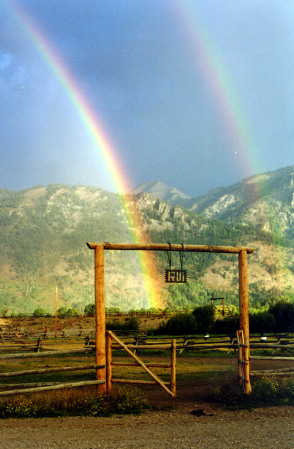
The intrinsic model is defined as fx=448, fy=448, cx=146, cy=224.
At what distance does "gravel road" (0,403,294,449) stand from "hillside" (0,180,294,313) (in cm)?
11191

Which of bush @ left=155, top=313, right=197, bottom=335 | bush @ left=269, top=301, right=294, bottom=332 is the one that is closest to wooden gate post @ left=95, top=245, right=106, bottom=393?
bush @ left=155, top=313, right=197, bottom=335

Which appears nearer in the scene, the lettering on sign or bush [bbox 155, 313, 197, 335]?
the lettering on sign

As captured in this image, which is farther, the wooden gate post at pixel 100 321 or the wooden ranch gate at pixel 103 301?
the wooden ranch gate at pixel 103 301

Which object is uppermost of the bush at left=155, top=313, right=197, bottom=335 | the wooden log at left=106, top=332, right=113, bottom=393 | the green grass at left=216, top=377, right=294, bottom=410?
the wooden log at left=106, top=332, right=113, bottom=393

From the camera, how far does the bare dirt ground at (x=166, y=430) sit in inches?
282

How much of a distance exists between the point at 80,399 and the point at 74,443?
2.30 metres

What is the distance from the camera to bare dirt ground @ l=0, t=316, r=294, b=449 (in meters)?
7.16

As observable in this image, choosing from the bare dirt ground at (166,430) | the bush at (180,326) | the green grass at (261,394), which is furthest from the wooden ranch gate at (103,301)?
the bush at (180,326)

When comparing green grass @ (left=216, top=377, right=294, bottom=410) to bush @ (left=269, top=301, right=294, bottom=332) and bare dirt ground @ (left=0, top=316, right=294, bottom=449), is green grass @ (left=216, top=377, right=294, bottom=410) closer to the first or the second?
bare dirt ground @ (left=0, top=316, right=294, bottom=449)

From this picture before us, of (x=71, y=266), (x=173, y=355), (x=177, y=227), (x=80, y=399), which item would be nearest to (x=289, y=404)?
(x=173, y=355)

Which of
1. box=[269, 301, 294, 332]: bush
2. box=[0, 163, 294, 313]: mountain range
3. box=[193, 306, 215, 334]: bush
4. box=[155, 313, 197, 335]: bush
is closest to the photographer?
box=[155, 313, 197, 335]: bush

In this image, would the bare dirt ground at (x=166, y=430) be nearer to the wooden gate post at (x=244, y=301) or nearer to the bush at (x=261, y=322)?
the wooden gate post at (x=244, y=301)

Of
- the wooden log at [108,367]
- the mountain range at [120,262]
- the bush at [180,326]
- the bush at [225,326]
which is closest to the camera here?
the wooden log at [108,367]

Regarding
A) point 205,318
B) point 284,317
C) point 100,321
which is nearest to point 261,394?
point 100,321
